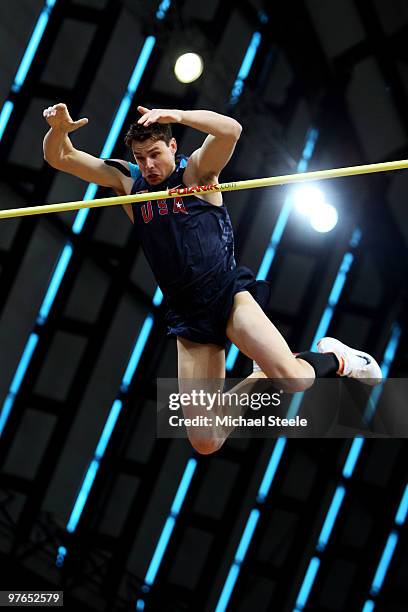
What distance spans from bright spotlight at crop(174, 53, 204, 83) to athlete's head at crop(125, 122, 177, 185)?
4.20m

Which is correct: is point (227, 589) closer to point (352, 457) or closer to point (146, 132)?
point (352, 457)

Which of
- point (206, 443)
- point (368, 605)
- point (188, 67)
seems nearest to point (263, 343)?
point (206, 443)

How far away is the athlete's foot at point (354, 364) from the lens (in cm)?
512

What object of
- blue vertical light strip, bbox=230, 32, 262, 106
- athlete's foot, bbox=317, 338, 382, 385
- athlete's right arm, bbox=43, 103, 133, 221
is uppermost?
blue vertical light strip, bbox=230, 32, 262, 106

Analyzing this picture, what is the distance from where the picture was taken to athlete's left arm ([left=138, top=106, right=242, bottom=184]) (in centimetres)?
418

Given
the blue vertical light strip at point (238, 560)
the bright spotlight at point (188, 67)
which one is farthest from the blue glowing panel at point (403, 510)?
the bright spotlight at point (188, 67)

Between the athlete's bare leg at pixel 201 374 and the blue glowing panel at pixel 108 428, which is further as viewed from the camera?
the blue glowing panel at pixel 108 428

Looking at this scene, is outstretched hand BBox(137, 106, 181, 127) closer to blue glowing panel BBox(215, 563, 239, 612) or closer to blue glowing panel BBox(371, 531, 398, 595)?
blue glowing panel BBox(215, 563, 239, 612)

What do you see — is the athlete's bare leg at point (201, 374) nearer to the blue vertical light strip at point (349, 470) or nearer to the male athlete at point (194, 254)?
the male athlete at point (194, 254)

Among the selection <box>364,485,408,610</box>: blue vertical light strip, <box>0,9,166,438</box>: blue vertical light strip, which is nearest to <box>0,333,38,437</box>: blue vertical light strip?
<box>0,9,166,438</box>: blue vertical light strip

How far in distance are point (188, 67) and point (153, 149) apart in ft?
14.9

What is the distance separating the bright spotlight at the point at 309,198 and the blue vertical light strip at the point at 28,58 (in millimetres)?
3592

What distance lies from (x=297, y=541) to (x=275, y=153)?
5818mm

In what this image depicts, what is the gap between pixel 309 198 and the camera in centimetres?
1084
